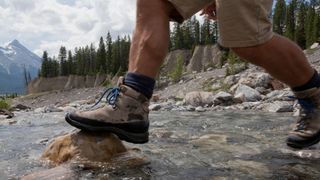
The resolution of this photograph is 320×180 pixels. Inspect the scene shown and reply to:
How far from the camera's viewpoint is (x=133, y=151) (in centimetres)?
379

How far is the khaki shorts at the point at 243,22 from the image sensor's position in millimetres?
3033

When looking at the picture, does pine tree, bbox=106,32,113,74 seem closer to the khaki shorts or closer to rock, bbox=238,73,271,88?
rock, bbox=238,73,271,88

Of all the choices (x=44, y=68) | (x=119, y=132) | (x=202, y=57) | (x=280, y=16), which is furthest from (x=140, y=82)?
(x=44, y=68)

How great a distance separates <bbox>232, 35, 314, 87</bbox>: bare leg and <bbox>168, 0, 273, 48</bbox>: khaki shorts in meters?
0.08

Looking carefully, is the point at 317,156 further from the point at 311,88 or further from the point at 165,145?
the point at 165,145

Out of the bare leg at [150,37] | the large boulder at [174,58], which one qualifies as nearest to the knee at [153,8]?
the bare leg at [150,37]

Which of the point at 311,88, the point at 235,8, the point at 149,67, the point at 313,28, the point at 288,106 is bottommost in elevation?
the point at 288,106

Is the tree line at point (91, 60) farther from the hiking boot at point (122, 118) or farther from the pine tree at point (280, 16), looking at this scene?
the hiking boot at point (122, 118)

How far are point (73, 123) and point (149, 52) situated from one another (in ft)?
2.70

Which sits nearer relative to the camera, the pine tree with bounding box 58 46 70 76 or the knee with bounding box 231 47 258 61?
the knee with bounding box 231 47 258 61

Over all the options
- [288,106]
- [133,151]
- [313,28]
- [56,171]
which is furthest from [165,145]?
[313,28]

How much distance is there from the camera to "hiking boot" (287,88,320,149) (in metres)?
3.58

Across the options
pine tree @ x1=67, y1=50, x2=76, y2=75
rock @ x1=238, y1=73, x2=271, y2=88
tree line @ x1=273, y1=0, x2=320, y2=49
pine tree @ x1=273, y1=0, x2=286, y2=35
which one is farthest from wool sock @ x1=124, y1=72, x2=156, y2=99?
pine tree @ x1=67, y1=50, x2=76, y2=75

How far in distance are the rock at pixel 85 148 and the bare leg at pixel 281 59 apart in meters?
1.31
